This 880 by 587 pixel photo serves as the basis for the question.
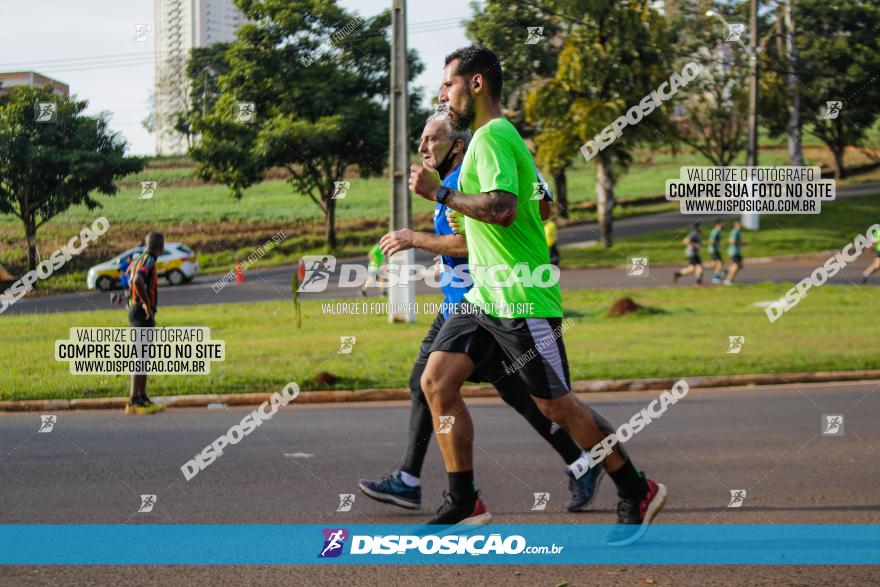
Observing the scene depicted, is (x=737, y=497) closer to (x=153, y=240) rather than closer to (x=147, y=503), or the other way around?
(x=147, y=503)

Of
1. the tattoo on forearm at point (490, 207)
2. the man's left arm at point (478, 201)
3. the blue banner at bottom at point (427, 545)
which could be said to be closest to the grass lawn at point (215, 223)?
the blue banner at bottom at point (427, 545)

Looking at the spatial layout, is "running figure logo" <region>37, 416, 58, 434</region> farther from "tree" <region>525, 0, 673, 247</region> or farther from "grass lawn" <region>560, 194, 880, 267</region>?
"grass lawn" <region>560, 194, 880, 267</region>

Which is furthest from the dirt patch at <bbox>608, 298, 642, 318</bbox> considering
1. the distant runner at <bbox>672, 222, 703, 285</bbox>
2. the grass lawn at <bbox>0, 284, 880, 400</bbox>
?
the distant runner at <bbox>672, 222, 703, 285</bbox>

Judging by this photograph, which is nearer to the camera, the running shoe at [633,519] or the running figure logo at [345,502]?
the running shoe at [633,519]

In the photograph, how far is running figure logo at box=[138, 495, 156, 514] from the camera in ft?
17.6

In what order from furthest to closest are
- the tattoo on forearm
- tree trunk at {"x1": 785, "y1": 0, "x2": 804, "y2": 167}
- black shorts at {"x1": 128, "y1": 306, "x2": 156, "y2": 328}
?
1. tree trunk at {"x1": 785, "y1": 0, "x2": 804, "y2": 167}
2. black shorts at {"x1": 128, "y1": 306, "x2": 156, "y2": 328}
3. the tattoo on forearm

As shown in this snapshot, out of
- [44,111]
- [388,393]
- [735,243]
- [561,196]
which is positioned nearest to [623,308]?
[735,243]

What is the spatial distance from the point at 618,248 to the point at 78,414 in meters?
24.0

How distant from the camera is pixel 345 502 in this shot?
5.57 m

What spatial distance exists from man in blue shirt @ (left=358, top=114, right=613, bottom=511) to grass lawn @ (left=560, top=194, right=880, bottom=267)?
2366 cm

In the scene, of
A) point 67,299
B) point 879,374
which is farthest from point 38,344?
point 879,374

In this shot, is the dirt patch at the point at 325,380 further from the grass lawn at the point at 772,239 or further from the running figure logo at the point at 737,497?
the grass lawn at the point at 772,239

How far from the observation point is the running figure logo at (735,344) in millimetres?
13242

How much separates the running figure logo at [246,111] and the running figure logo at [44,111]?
4647mm
